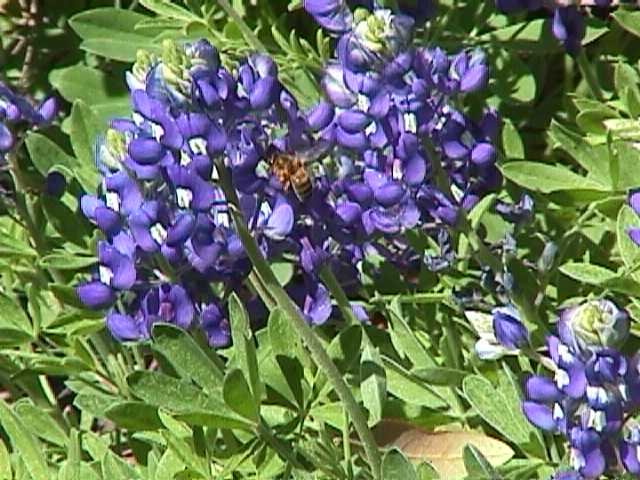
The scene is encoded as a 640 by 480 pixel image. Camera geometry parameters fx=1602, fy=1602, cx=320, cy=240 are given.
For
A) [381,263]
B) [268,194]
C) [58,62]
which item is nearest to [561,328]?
[268,194]

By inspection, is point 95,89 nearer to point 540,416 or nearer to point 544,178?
point 544,178

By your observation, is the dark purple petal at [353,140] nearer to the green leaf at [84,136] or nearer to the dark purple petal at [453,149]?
the dark purple petal at [453,149]

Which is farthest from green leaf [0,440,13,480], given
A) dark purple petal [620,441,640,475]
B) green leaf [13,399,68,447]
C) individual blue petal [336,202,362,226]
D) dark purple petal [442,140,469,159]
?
dark purple petal [620,441,640,475]

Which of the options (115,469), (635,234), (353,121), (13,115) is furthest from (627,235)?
(13,115)

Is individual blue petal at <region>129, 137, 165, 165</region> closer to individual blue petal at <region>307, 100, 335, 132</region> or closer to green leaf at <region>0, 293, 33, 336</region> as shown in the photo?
individual blue petal at <region>307, 100, 335, 132</region>

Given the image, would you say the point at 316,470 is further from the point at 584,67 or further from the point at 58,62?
the point at 58,62

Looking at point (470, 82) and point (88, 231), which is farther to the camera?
point (88, 231)
